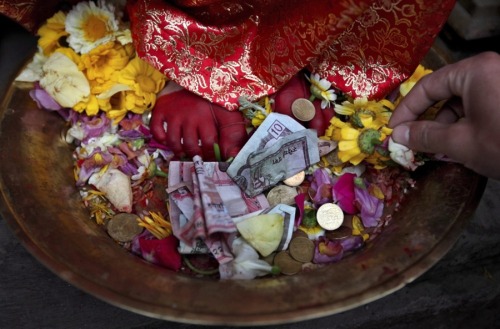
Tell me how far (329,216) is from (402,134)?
10.1 inches

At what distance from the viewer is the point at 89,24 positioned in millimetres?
1291

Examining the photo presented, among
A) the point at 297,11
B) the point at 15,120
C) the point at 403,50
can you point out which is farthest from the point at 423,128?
the point at 15,120

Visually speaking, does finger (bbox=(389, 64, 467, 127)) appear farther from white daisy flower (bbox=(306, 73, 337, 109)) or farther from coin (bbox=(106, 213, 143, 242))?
coin (bbox=(106, 213, 143, 242))

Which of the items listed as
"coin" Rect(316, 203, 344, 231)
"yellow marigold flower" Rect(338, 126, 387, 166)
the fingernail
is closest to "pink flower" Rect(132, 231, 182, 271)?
"coin" Rect(316, 203, 344, 231)

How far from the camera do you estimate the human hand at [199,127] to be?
4.04 ft

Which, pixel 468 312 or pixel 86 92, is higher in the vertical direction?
pixel 86 92

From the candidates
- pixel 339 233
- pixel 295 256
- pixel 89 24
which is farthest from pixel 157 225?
pixel 89 24

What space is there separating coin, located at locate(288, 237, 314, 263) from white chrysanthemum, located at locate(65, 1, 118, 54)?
2.34ft

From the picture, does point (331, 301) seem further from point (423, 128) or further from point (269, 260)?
point (423, 128)

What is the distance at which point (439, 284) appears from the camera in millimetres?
1418

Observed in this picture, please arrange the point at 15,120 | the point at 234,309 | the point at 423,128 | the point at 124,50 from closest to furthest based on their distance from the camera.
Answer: the point at 234,309
the point at 423,128
the point at 15,120
the point at 124,50

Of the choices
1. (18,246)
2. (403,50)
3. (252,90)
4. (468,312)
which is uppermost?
(403,50)

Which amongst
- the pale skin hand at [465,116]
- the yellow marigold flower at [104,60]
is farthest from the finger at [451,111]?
the yellow marigold flower at [104,60]

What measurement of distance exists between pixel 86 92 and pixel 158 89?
19cm
